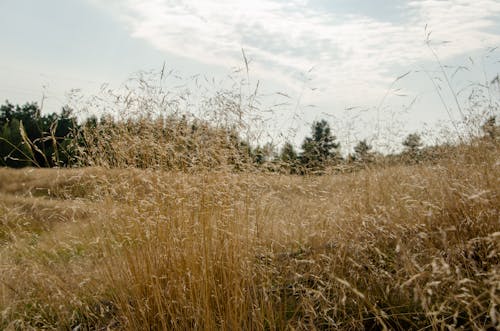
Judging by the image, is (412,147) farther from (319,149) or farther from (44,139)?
(44,139)

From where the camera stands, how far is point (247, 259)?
2.61 m

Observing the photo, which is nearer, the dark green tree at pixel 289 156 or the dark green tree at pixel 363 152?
the dark green tree at pixel 289 156

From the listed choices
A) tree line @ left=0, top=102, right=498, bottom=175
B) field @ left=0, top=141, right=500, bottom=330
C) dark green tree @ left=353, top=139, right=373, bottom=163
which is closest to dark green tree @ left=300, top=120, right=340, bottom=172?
dark green tree @ left=353, top=139, right=373, bottom=163

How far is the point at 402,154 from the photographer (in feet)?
19.4

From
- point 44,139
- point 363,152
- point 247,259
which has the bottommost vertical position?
point 247,259

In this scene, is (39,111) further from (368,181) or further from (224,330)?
(368,181)

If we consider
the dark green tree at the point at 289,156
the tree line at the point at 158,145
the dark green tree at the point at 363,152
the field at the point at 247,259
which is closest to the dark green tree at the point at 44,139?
the tree line at the point at 158,145

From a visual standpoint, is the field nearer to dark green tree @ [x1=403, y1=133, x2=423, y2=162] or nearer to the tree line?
the tree line

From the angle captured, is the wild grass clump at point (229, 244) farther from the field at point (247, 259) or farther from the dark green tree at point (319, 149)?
the dark green tree at point (319, 149)

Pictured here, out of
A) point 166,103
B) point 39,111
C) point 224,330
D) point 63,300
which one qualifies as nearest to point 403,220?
point 224,330

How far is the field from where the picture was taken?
7.86ft

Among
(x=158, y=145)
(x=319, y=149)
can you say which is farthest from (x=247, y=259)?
(x=319, y=149)

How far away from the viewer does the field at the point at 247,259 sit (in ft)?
7.86

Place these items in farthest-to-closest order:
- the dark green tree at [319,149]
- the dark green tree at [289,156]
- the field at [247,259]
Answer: the dark green tree at [319,149] < the dark green tree at [289,156] < the field at [247,259]
